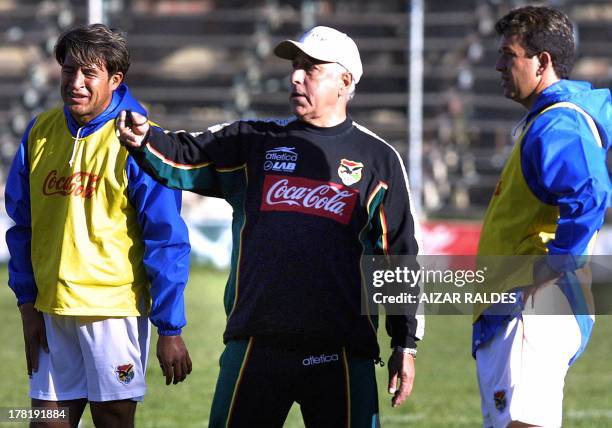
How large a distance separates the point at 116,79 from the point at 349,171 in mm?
1143

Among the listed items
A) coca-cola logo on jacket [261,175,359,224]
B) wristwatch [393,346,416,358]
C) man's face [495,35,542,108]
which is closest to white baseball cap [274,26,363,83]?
coca-cola logo on jacket [261,175,359,224]

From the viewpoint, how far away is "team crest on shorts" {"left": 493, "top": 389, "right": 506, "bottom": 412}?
4.73 m

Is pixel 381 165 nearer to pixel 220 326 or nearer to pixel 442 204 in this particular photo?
pixel 220 326

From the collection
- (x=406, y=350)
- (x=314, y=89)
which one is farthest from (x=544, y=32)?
(x=406, y=350)

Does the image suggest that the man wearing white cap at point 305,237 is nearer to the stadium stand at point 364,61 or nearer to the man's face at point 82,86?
the man's face at point 82,86

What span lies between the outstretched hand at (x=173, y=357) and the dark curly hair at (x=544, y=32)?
1940 millimetres

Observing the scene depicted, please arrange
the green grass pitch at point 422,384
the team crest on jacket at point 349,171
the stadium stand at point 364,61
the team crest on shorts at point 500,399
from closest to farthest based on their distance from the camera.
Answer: the team crest on shorts at point 500,399 < the team crest on jacket at point 349,171 < the green grass pitch at point 422,384 < the stadium stand at point 364,61

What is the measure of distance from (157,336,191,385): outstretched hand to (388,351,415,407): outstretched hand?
900 mm

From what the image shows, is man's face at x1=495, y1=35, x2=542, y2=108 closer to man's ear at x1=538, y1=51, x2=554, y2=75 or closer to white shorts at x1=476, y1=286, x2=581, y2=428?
man's ear at x1=538, y1=51, x2=554, y2=75

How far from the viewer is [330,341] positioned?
4.81 metres

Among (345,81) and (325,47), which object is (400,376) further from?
(325,47)

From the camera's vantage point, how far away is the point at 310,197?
481 cm

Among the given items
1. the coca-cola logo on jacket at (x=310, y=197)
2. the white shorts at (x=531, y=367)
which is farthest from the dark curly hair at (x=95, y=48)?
the white shorts at (x=531, y=367)

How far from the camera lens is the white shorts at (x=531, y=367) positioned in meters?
4.66
